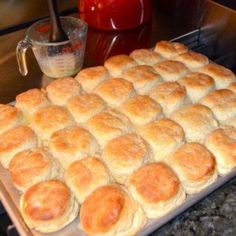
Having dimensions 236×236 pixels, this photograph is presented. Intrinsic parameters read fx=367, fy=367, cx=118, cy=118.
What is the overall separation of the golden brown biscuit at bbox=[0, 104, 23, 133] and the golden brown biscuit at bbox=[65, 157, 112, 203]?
230 millimetres

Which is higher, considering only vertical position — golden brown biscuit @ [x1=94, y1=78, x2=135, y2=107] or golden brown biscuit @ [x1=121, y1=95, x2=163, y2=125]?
golden brown biscuit @ [x1=94, y1=78, x2=135, y2=107]

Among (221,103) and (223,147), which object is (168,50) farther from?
(223,147)

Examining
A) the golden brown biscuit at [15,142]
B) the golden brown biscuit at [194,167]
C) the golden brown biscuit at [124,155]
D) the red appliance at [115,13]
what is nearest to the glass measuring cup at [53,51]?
the red appliance at [115,13]

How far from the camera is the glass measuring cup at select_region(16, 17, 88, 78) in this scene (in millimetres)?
1222

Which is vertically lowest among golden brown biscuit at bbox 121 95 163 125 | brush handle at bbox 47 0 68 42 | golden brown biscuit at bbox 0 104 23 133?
golden brown biscuit at bbox 121 95 163 125

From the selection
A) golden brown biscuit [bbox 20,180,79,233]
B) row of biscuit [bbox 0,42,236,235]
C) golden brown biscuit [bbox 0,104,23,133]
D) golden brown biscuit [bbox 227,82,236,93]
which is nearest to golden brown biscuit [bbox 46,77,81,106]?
row of biscuit [bbox 0,42,236,235]

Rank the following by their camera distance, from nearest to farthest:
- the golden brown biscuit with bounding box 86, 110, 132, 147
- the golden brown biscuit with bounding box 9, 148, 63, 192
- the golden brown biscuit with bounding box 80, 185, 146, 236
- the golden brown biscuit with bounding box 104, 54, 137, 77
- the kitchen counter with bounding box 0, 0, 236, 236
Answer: the golden brown biscuit with bounding box 80, 185, 146, 236 → the golden brown biscuit with bounding box 9, 148, 63, 192 → the golden brown biscuit with bounding box 86, 110, 132, 147 → the golden brown biscuit with bounding box 104, 54, 137, 77 → the kitchen counter with bounding box 0, 0, 236, 236

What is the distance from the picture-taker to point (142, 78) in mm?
1100

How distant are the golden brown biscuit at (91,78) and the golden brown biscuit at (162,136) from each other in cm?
24

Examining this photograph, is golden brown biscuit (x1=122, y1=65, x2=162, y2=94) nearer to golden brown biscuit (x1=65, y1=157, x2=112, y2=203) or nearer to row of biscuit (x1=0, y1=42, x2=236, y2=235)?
row of biscuit (x1=0, y1=42, x2=236, y2=235)

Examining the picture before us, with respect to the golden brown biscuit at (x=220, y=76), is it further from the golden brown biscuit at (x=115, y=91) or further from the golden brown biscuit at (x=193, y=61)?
the golden brown biscuit at (x=115, y=91)

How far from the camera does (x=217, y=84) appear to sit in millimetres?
1104

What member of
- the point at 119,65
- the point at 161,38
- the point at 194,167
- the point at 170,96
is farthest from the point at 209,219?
the point at 161,38

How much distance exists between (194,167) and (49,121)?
387 millimetres
